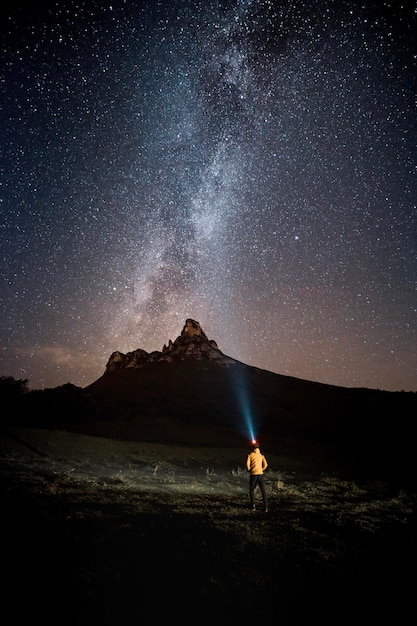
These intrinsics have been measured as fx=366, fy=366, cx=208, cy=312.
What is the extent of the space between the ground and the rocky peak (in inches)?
3086

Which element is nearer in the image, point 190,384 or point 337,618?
point 337,618

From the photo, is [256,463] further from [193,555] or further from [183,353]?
Result: [183,353]

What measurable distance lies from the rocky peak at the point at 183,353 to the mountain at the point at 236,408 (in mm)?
275

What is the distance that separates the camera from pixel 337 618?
4973 mm

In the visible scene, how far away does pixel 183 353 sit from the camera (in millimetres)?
94938

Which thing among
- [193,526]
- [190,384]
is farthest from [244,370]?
[193,526]

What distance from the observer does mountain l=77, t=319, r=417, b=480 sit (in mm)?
42281

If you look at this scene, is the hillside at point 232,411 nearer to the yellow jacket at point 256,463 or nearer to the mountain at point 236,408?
the mountain at point 236,408

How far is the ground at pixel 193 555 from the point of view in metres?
4.93

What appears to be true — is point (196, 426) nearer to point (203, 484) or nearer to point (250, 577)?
point (203, 484)

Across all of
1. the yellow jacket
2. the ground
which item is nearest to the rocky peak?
the ground

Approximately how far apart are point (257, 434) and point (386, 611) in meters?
44.4

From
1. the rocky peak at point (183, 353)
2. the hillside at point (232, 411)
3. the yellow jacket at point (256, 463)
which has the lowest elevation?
the yellow jacket at point (256, 463)

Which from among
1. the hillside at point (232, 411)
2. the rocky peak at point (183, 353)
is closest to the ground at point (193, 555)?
the hillside at point (232, 411)
